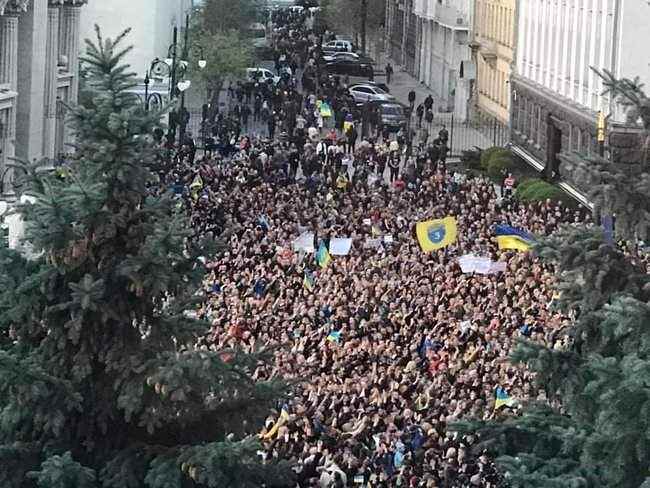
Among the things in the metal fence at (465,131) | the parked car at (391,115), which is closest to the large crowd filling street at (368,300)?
the metal fence at (465,131)

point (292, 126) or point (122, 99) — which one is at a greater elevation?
point (122, 99)

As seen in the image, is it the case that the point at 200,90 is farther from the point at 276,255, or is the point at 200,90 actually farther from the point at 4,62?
the point at 276,255

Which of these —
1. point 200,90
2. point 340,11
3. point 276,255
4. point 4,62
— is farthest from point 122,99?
point 340,11

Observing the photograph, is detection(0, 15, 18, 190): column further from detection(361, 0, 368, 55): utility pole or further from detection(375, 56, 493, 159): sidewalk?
detection(361, 0, 368, 55): utility pole

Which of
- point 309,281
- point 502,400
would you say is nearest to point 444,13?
point 309,281

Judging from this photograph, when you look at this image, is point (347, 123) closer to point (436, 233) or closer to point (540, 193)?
point (540, 193)

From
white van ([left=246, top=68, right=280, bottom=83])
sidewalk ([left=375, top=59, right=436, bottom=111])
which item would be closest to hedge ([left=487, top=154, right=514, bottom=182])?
white van ([left=246, top=68, right=280, bottom=83])
